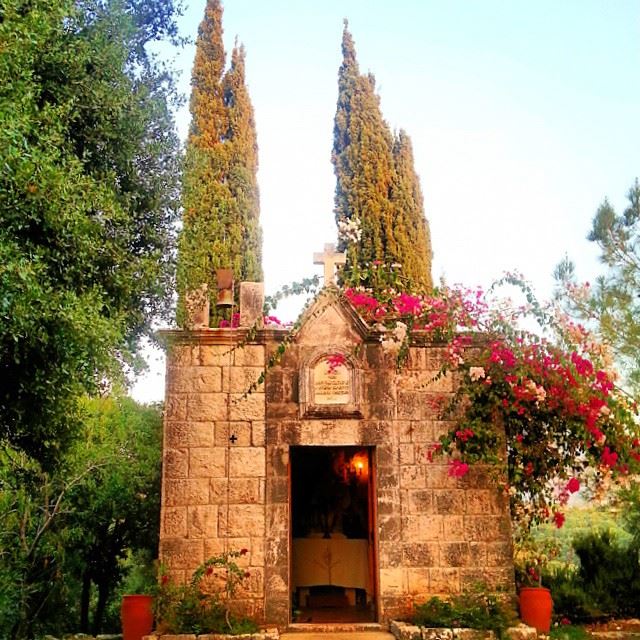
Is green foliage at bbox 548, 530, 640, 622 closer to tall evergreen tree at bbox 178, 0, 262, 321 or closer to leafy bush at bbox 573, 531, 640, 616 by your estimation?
leafy bush at bbox 573, 531, 640, 616

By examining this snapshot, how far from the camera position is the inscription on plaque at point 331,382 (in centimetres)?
743

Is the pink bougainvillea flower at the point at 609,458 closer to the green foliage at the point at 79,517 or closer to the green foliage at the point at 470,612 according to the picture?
the green foliage at the point at 470,612

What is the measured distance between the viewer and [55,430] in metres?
6.45

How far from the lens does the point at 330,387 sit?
293 inches

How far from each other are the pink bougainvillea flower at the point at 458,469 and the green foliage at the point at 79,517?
4092 mm

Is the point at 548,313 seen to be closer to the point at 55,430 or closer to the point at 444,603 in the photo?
the point at 444,603

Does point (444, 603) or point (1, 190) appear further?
point (444, 603)

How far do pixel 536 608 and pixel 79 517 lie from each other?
5934 millimetres

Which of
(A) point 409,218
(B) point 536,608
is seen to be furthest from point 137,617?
(A) point 409,218

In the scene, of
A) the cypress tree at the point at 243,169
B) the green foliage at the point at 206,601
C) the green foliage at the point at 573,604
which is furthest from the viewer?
the cypress tree at the point at 243,169

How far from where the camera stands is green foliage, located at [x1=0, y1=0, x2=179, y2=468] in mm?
5004

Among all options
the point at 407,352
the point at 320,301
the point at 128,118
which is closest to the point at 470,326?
the point at 407,352

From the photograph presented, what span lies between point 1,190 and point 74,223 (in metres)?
0.69

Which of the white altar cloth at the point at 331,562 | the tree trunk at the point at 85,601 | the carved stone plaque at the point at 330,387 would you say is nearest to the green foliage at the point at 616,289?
the carved stone plaque at the point at 330,387
